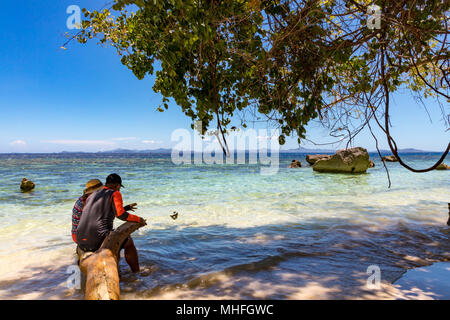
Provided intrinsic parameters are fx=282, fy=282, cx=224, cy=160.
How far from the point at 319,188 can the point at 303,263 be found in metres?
12.6

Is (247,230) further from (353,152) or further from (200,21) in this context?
(353,152)

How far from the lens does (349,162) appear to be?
24781 millimetres

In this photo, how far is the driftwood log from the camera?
3.28m

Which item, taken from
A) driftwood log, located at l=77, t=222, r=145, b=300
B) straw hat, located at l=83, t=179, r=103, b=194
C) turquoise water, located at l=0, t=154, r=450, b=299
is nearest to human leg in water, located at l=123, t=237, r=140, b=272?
turquoise water, located at l=0, t=154, r=450, b=299

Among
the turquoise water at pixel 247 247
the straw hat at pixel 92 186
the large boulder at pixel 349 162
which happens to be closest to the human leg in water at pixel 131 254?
the turquoise water at pixel 247 247

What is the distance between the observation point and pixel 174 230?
26.7 feet

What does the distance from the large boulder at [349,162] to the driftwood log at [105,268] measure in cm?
2333

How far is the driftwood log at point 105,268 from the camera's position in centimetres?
328

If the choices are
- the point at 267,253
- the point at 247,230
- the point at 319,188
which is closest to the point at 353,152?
the point at 319,188

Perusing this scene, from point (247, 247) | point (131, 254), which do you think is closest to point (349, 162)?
point (247, 247)

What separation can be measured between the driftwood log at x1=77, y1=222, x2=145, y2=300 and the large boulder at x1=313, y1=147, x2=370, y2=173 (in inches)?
918

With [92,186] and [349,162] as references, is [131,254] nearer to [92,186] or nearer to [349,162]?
[92,186]

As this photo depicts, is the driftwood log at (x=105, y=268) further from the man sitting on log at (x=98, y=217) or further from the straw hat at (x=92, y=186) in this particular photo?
the straw hat at (x=92, y=186)

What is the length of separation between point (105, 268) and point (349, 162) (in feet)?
80.8
